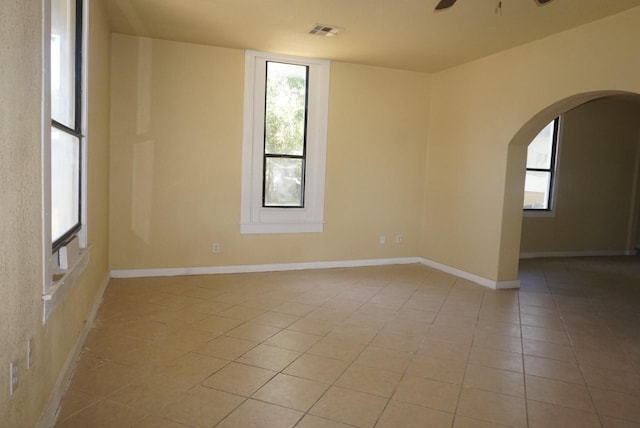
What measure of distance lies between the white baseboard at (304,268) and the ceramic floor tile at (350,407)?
10.2 feet

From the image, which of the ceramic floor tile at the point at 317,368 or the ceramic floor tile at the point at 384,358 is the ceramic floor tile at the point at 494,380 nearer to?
the ceramic floor tile at the point at 384,358

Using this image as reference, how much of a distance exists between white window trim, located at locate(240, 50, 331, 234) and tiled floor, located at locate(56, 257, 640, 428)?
0.85m

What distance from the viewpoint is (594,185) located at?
774cm

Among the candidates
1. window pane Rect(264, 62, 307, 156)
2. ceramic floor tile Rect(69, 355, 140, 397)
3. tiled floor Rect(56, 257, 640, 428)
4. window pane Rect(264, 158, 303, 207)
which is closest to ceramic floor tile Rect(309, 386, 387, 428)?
tiled floor Rect(56, 257, 640, 428)

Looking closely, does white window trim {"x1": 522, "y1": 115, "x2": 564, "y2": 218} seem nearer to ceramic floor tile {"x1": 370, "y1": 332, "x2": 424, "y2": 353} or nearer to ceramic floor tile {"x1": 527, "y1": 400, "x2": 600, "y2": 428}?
ceramic floor tile {"x1": 370, "y1": 332, "x2": 424, "y2": 353}

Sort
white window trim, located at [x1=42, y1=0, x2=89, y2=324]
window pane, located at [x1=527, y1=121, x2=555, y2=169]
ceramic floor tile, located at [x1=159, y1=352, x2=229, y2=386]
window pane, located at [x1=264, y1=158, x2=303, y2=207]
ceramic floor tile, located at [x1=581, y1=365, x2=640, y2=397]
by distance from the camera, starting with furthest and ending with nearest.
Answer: window pane, located at [x1=527, y1=121, x2=555, y2=169] < window pane, located at [x1=264, y1=158, x2=303, y2=207] < ceramic floor tile, located at [x1=581, y1=365, x2=640, y2=397] < ceramic floor tile, located at [x1=159, y1=352, x2=229, y2=386] < white window trim, located at [x1=42, y1=0, x2=89, y2=324]

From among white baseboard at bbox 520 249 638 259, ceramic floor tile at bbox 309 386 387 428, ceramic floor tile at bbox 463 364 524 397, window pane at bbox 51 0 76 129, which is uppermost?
window pane at bbox 51 0 76 129

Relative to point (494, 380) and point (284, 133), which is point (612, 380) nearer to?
point (494, 380)

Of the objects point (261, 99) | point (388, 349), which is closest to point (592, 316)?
point (388, 349)

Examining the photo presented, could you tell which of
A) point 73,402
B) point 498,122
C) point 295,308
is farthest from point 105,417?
point 498,122

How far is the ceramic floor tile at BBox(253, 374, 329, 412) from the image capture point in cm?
249

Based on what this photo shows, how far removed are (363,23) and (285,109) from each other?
1692 millimetres

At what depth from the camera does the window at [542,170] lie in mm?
7328

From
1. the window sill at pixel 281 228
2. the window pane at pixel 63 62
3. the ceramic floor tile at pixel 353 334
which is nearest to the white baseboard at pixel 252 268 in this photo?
the window sill at pixel 281 228
